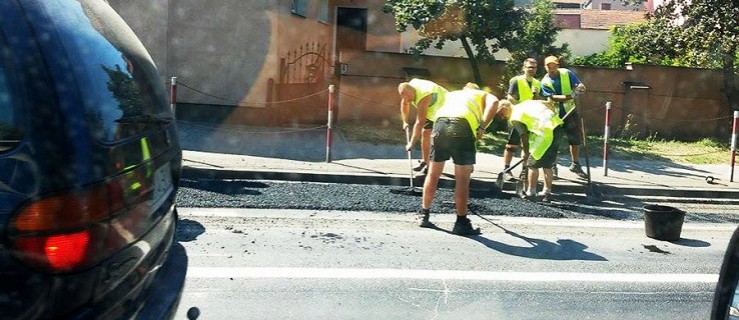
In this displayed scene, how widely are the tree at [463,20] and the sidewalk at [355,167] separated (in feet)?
8.17

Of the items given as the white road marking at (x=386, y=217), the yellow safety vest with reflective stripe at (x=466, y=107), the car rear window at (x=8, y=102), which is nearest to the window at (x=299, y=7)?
the white road marking at (x=386, y=217)

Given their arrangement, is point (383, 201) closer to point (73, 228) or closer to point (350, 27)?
point (73, 228)

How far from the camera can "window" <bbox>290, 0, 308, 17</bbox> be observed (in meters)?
15.6

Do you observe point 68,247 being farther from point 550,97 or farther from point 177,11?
point 177,11

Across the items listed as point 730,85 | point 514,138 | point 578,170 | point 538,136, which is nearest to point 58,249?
point 538,136

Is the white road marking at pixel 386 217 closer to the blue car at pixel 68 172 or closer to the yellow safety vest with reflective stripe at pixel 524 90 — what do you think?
the yellow safety vest with reflective stripe at pixel 524 90

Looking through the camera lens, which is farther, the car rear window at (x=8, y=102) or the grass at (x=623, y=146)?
the grass at (x=623, y=146)

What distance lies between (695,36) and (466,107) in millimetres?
9599

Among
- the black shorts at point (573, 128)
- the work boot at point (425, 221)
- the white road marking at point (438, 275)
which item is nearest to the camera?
the white road marking at point (438, 275)

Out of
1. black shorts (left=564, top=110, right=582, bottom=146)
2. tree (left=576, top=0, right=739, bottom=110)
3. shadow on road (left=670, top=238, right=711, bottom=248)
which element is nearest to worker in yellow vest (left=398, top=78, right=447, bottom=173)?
black shorts (left=564, top=110, right=582, bottom=146)

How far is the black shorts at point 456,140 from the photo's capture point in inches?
278

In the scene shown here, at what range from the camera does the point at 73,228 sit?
2.56 metres

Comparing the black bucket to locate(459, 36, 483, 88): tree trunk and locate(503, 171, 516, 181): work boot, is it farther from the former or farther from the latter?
locate(459, 36, 483, 88): tree trunk

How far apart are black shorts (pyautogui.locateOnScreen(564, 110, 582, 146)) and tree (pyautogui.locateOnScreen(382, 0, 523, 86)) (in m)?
3.60
